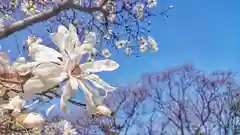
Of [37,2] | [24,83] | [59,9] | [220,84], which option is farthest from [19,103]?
[220,84]

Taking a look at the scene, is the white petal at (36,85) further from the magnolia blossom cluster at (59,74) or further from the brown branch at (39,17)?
the brown branch at (39,17)

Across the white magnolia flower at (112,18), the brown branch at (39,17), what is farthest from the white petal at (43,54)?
the white magnolia flower at (112,18)

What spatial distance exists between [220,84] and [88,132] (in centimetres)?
529

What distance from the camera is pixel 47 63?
1.32 feet

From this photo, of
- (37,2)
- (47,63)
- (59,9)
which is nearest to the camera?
(47,63)

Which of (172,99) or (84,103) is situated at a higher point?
(84,103)

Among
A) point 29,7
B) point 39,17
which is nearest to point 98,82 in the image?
point 39,17

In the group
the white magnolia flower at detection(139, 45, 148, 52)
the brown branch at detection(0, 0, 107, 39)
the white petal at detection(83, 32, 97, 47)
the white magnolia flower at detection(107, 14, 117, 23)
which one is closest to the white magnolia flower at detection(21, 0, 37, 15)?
the white magnolia flower at detection(107, 14, 117, 23)

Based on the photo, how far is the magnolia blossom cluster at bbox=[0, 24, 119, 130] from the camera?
40cm

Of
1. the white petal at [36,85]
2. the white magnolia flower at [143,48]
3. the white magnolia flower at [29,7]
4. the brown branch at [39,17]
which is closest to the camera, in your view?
the white petal at [36,85]

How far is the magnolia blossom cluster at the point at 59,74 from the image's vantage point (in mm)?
400

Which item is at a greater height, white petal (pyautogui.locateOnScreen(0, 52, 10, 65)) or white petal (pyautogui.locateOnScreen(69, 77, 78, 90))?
white petal (pyautogui.locateOnScreen(0, 52, 10, 65))

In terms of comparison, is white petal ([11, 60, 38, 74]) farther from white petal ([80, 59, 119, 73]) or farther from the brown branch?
the brown branch

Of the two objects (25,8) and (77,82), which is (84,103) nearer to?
(77,82)
